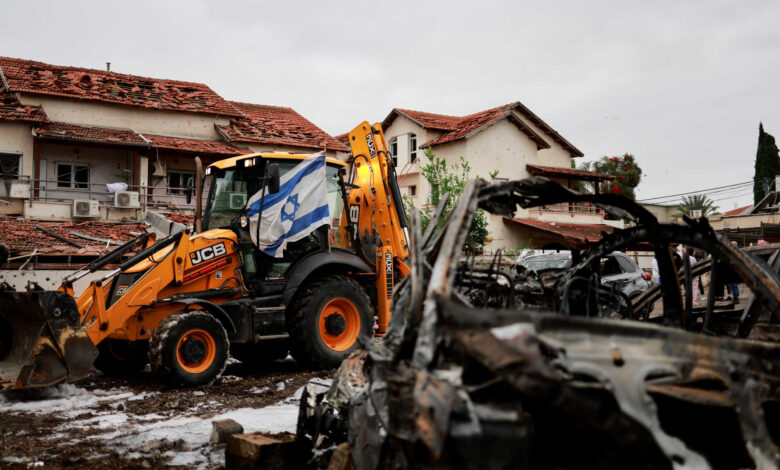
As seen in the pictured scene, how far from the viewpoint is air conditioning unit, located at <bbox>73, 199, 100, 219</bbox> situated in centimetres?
2211

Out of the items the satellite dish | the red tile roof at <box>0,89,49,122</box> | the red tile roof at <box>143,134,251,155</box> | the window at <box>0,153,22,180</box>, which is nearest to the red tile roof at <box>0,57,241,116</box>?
the red tile roof at <box>0,89,49,122</box>

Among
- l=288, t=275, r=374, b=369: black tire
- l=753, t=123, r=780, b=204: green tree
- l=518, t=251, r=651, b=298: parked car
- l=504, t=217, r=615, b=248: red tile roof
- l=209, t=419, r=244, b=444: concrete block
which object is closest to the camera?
l=209, t=419, r=244, b=444: concrete block

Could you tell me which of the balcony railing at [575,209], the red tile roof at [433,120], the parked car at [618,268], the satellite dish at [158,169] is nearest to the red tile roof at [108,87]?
the satellite dish at [158,169]

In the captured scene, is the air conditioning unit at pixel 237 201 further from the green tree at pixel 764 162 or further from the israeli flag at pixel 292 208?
the green tree at pixel 764 162

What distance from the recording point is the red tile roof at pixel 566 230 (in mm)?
30984

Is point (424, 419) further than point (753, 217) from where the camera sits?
No

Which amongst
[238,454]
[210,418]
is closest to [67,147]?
[210,418]

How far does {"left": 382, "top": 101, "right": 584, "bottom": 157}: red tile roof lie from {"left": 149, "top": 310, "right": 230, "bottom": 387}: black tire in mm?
25760

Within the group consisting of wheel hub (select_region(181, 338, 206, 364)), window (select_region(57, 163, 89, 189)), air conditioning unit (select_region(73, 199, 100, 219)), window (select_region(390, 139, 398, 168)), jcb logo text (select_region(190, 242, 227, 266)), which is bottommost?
wheel hub (select_region(181, 338, 206, 364))

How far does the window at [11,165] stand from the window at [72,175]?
1441 millimetres

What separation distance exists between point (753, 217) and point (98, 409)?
3795 cm

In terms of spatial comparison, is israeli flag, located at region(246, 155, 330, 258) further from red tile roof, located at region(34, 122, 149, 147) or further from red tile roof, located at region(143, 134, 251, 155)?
red tile roof, located at region(34, 122, 149, 147)

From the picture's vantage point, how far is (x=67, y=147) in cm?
2403

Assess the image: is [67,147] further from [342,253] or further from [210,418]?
[210,418]
